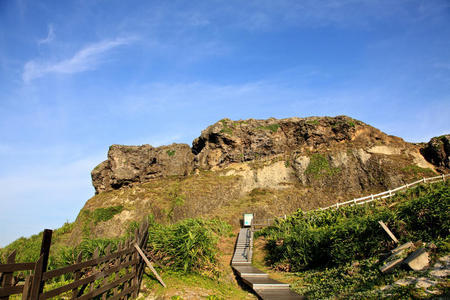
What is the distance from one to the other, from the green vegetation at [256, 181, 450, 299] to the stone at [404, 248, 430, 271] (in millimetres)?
313

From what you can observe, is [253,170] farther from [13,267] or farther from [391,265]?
[13,267]

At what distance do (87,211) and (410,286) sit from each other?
129 ft

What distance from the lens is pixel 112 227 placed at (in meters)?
34.9

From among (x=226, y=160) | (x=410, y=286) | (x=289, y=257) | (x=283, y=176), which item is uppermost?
(x=226, y=160)

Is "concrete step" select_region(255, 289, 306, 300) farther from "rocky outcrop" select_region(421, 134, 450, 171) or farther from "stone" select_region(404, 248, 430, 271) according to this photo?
"rocky outcrop" select_region(421, 134, 450, 171)

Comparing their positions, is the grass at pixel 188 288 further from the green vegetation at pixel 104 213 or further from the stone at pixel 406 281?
the green vegetation at pixel 104 213

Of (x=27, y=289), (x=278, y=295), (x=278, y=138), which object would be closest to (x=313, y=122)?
(x=278, y=138)

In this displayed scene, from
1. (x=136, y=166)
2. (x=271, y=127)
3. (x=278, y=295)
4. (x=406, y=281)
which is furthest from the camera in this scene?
(x=271, y=127)

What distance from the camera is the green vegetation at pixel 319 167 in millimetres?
37312

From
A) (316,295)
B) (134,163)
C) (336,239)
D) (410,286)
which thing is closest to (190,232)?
(316,295)

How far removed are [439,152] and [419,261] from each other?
116ft

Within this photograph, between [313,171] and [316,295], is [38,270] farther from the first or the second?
[313,171]

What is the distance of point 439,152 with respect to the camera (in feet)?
118

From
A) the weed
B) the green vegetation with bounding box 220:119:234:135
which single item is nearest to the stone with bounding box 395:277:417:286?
the weed
